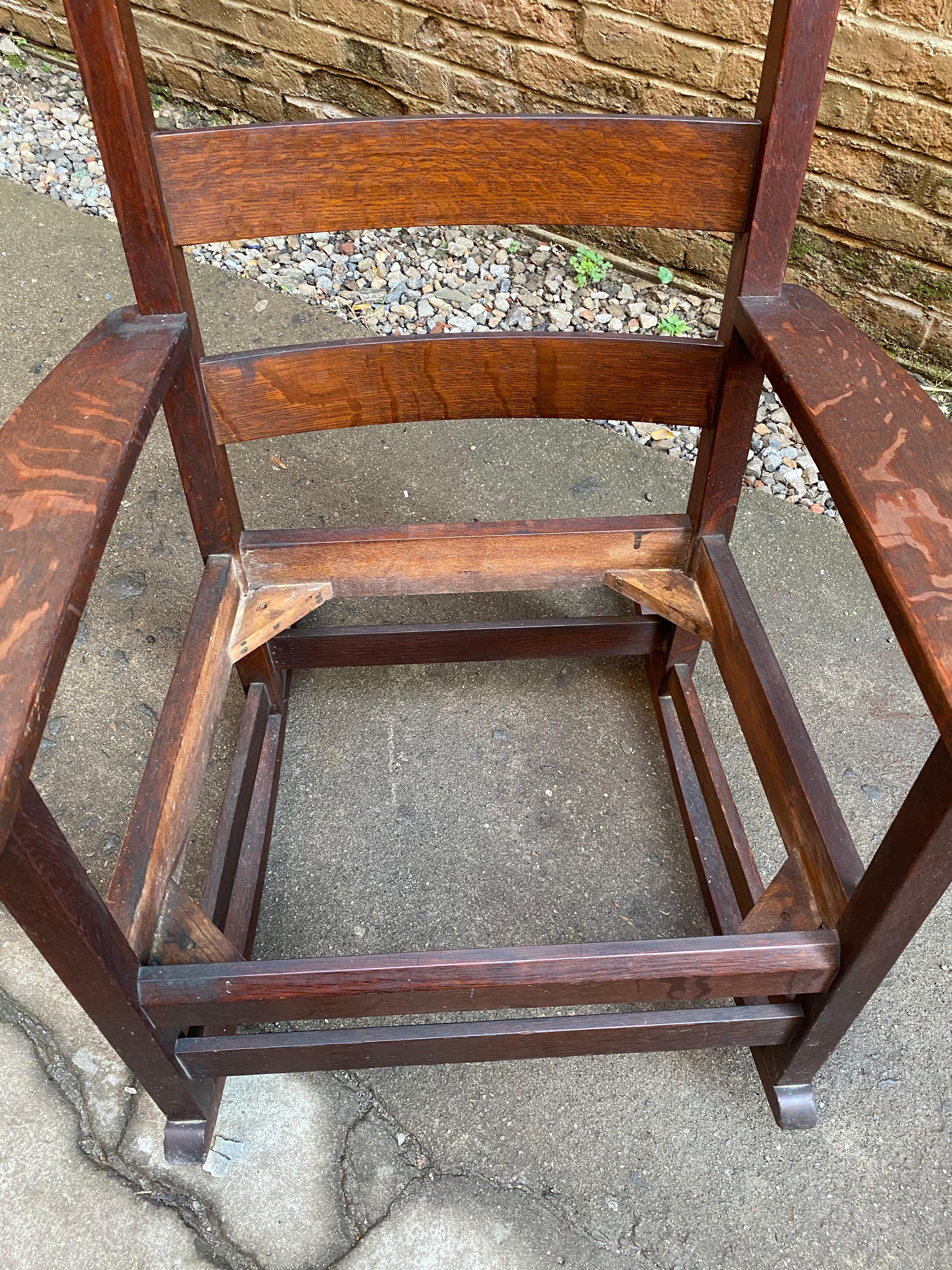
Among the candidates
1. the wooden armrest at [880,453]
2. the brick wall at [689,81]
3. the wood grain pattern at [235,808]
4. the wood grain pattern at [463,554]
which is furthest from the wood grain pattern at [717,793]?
the brick wall at [689,81]

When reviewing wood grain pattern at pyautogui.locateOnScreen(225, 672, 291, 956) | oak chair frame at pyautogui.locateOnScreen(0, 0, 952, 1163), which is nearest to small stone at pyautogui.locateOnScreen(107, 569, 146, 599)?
wood grain pattern at pyautogui.locateOnScreen(225, 672, 291, 956)

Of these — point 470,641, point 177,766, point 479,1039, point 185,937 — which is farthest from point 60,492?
point 470,641

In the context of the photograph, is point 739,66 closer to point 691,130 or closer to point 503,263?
point 503,263

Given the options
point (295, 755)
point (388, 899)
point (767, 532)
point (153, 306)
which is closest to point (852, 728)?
point (767, 532)

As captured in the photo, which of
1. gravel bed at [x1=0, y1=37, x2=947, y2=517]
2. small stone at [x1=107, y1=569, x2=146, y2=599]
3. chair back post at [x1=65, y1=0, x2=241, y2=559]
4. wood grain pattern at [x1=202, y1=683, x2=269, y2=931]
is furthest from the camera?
gravel bed at [x1=0, y1=37, x2=947, y2=517]

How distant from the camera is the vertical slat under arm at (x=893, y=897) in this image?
0.83m

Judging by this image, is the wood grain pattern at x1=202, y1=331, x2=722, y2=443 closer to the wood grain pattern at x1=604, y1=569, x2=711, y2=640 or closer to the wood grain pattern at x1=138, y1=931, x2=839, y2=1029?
the wood grain pattern at x1=604, y1=569, x2=711, y2=640

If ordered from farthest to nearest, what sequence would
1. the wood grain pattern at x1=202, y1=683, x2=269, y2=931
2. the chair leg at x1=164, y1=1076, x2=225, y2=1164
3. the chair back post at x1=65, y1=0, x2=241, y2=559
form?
1. the wood grain pattern at x1=202, y1=683, x2=269, y2=931
2. the chair leg at x1=164, y1=1076, x2=225, y2=1164
3. the chair back post at x1=65, y1=0, x2=241, y2=559

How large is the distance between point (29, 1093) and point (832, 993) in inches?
39.2

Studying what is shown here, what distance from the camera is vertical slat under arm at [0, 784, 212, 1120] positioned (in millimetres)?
802

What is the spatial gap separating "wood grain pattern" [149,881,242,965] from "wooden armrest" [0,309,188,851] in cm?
41

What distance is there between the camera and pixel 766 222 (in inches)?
42.9

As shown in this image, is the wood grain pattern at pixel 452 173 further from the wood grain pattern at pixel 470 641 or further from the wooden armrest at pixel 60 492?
the wood grain pattern at pixel 470 641

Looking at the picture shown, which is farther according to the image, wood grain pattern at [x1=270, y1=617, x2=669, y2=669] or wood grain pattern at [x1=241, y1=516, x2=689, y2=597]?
wood grain pattern at [x1=270, y1=617, x2=669, y2=669]
